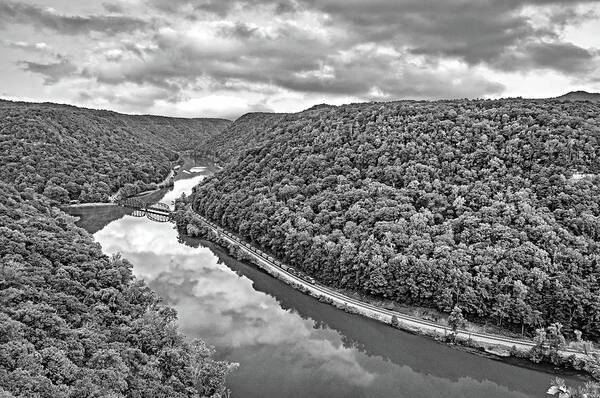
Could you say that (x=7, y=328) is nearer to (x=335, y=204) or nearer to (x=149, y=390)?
(x=149, y=390)

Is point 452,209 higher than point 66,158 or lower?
higher

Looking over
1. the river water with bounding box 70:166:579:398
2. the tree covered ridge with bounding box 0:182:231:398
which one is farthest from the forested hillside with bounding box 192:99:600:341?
the tree covered ridge with bounding box 0:182:231:398

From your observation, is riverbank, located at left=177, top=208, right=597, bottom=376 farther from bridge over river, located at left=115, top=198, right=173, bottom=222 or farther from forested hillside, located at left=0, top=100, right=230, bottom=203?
forested hillside, located at left=0, top=100, right=230, bottom=203

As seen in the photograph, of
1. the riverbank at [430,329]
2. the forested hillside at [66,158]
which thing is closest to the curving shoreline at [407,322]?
the riverbank at [430,329]

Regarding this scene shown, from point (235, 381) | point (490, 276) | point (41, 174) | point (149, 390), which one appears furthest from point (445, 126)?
point (41, 174)

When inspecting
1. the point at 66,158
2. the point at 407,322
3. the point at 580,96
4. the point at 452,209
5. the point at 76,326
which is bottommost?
the point at 407,322

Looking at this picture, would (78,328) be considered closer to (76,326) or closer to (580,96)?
(76,326)

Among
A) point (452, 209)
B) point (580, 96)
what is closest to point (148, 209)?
point (452, 209)

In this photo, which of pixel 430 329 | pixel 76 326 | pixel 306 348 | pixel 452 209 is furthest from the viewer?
pixel 452 209
